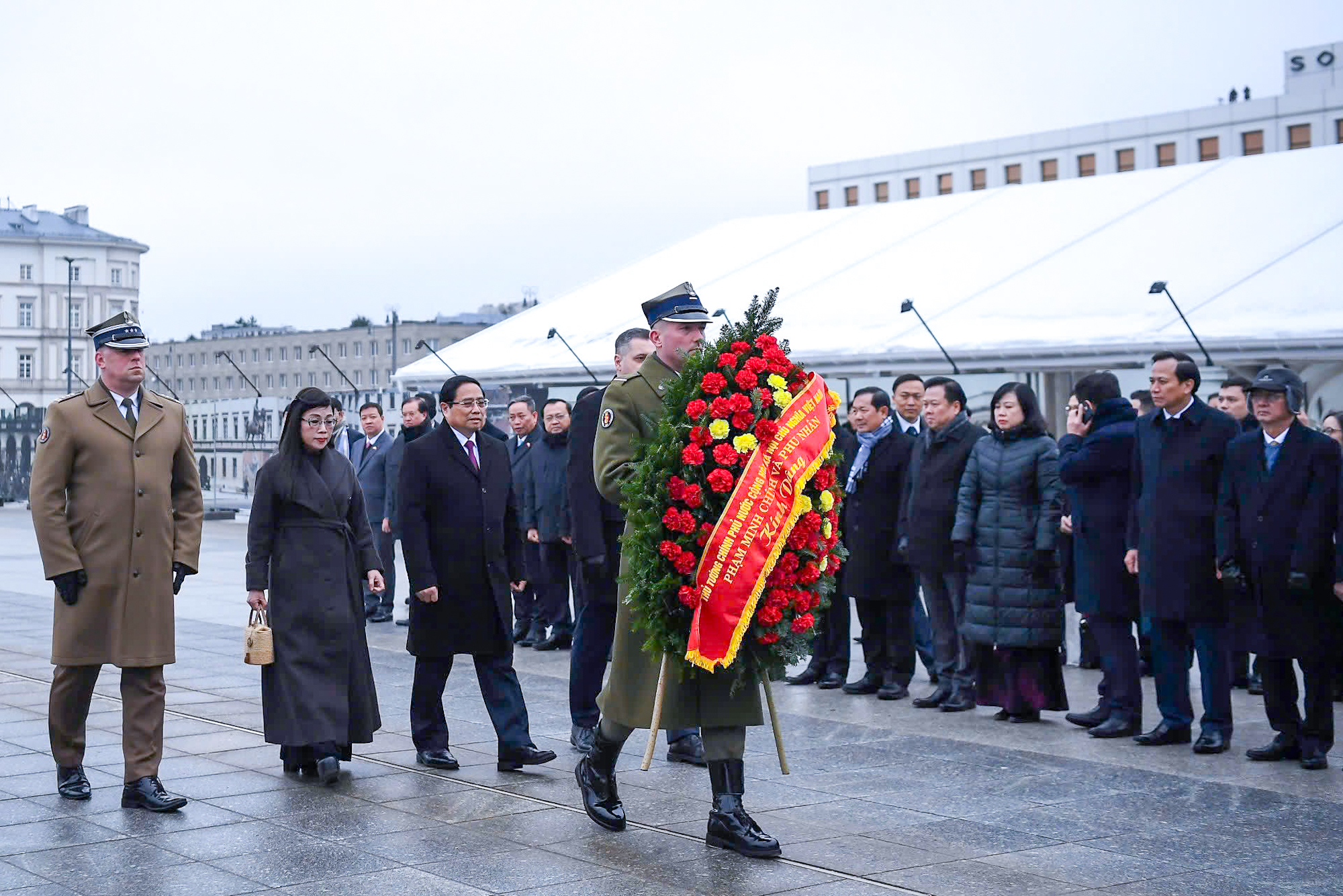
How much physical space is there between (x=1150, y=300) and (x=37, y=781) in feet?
43.9

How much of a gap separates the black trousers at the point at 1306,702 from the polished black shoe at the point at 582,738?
3.28 m

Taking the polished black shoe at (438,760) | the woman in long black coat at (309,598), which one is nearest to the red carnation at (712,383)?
the woman in long black coat at (309,598)

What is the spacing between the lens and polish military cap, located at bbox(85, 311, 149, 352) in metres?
7.14

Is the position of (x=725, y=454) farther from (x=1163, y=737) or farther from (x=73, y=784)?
(x=1163, y=737)

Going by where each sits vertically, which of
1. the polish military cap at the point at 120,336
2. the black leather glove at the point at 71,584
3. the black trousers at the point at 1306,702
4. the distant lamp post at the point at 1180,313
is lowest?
the black trousers at the point at 1306,702

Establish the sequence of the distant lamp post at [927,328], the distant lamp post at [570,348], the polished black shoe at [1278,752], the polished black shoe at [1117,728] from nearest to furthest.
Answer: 1. the polished black shoe at [1278,752]
2. the polished black shoe at [1117,728]
3. the distant lamp post at [927,328]
4. the distant lamp post at [570,348]

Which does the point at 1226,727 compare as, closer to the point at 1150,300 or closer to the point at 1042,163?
the point at 1150,300

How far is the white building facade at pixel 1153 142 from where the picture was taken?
67562mm

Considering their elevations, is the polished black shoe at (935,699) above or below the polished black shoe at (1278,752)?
above

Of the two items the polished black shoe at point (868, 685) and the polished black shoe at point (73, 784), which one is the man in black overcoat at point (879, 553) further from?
the polished black shoe at point (73, 784)

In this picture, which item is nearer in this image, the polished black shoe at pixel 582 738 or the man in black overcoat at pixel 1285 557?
the man in black overcoat at pixel 1285 557

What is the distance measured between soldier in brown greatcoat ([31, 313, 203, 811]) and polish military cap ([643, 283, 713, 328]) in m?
2.05

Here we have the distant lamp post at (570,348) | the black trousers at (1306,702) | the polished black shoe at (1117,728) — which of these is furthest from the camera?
the distant lamp post at (570,348)

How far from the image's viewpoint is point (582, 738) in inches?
325
